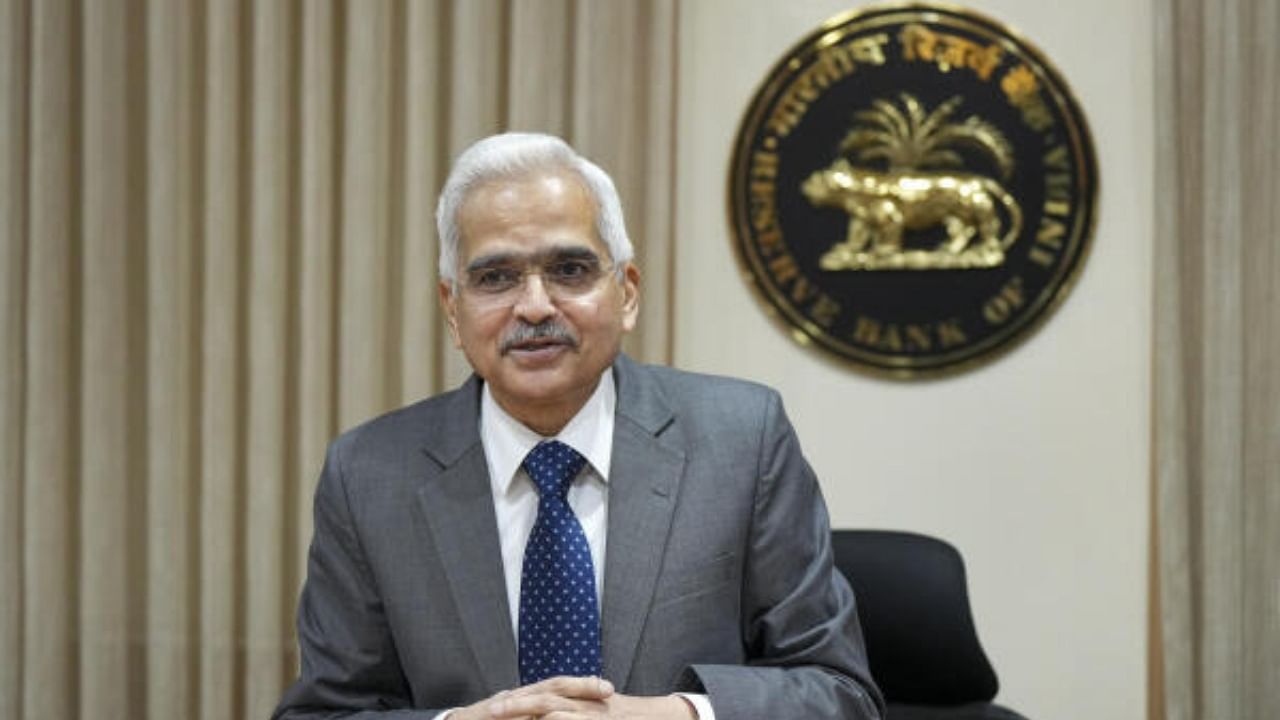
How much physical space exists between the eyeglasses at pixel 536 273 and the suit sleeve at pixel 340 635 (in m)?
0.32

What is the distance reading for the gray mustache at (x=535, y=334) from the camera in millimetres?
1826

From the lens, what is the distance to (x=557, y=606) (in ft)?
6.05

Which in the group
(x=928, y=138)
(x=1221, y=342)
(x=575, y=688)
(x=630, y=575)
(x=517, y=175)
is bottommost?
Result: (x=575, y=688)

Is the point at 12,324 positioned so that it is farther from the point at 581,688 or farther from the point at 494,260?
the point at 581,688

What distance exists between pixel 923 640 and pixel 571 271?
116cm

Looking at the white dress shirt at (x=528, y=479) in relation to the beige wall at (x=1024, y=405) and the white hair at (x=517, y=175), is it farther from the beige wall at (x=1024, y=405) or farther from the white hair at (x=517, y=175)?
the beige wall at (x=1024, y=405)

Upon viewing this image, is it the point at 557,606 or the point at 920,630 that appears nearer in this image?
the point at 557,606

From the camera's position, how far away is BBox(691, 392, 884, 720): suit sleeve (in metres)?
1.80

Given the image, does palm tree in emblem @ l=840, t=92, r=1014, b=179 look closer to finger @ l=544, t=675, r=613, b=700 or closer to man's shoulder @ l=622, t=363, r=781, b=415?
man's shoulder @ l=622, t=363, r=781, b=415

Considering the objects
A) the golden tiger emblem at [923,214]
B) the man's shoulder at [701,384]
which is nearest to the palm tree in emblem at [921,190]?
the golden tiger emblem at [923,214]

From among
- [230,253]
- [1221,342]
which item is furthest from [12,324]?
[1221,342]

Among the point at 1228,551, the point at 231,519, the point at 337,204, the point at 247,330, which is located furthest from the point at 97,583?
the point at 1228,551

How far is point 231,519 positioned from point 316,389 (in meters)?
0.37

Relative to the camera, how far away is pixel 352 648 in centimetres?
190
